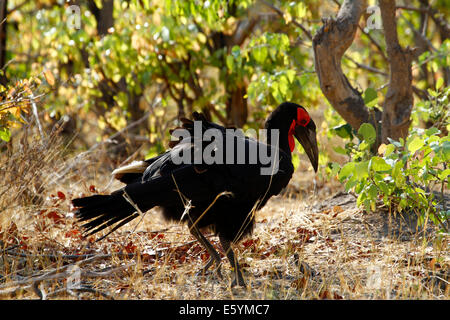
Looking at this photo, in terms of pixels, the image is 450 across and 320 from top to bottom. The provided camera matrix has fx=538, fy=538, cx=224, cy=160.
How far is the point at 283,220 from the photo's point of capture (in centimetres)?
473

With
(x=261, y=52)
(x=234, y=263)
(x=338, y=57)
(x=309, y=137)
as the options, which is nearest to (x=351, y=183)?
(x=309, y=137)

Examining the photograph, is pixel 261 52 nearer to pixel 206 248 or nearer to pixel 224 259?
pixel 224 259

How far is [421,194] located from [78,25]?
4476 millimetres

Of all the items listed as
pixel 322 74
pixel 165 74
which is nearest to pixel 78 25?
pixel 165 74

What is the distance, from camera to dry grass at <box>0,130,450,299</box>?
122 inches

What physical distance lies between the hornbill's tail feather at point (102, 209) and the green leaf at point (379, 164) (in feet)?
4.89

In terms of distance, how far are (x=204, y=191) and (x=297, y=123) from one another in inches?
41.3

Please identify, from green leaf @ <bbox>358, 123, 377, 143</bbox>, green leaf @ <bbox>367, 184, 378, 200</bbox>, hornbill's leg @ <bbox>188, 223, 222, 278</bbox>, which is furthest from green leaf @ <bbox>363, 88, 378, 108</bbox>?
hornbill's leg @ <bbox>188, 223, 222, 278</bbox>

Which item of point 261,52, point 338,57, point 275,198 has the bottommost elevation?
point 275,198

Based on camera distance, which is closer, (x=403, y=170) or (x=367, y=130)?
(x=403, y=170)

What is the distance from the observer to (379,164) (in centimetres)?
327

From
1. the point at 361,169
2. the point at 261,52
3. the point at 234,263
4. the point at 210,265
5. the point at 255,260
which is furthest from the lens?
the point at 261,52
